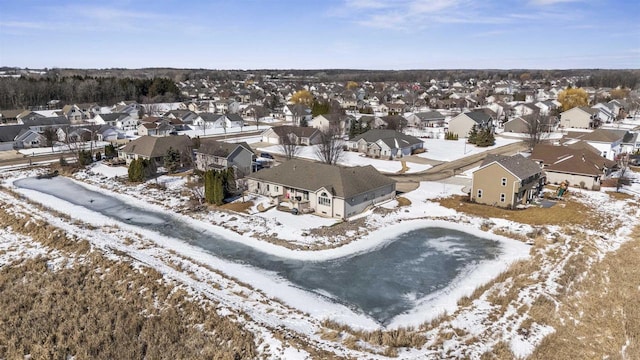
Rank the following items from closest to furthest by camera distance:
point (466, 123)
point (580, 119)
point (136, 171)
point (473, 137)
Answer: point (136, 171), point (473, 137), point (466, 123), point (580, 119)

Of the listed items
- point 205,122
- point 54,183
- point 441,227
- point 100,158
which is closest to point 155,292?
point 441,227

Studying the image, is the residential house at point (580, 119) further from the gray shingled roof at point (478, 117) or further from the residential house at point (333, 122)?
the residential house at point (333, 122)

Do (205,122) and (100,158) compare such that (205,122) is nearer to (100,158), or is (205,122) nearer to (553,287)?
(100,158)

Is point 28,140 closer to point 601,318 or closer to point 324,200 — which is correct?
point 324,200

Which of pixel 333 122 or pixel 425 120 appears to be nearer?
pixel 333 122

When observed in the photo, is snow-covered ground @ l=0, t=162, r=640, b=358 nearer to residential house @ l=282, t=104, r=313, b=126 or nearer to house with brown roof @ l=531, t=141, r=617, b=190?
house with brown roof @ l=531, t=141, r=617, b=190

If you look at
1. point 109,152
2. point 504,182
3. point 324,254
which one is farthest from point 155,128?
point 504,182
